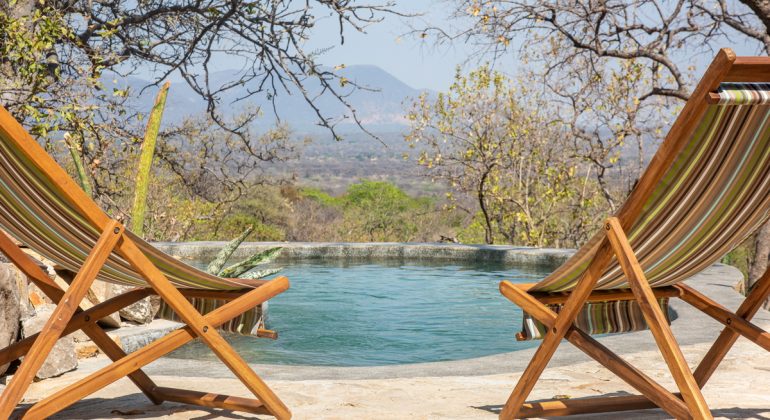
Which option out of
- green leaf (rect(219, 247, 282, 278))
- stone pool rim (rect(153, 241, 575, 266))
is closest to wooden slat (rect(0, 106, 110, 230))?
green leaf (rect(219, 247, 282, 278))

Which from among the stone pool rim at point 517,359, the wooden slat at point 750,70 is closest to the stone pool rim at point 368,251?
the stone pool rim at point 517,359

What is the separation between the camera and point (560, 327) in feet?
8.13

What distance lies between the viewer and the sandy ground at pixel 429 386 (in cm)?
281

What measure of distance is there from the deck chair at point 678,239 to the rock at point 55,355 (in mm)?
2007

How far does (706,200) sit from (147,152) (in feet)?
13.4

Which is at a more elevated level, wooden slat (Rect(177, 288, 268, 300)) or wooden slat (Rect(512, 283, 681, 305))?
wooden slat (Rect(512, 283, 681, 305))

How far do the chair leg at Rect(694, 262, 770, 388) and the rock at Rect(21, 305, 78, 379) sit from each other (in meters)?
2.57

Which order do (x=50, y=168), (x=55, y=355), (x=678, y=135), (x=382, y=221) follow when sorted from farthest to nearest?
(x=382, y=221), (x=55, y=355), (x=50, y=168), (x=678, y=135)

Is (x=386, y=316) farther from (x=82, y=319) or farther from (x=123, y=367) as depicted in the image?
Answer: (x=123, y=367)

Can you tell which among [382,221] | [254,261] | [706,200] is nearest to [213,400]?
[706,200]

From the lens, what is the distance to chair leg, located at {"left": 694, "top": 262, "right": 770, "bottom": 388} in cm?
262

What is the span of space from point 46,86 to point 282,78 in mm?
2188

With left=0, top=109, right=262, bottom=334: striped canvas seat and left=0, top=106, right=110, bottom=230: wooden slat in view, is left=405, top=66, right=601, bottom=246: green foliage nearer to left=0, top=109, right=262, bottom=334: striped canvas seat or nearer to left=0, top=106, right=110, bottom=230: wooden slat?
left=0, top=109, right=262, bottom=334: striped canvas seat

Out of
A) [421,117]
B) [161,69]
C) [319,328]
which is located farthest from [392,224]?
[319,328]
